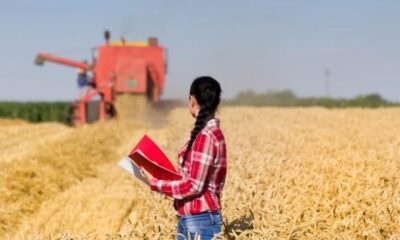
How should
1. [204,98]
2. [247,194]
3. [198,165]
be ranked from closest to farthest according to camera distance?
1. [198,165]
2. [204,98]
3. [247,194]

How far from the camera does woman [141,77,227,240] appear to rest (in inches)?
158

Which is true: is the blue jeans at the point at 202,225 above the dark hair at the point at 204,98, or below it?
below

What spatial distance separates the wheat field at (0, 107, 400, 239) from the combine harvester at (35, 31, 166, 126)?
812 cm

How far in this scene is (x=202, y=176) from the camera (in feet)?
13.2

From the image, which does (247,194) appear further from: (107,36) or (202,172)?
(107,36)

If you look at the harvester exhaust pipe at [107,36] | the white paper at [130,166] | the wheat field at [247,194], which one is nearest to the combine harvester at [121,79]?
the harvester exhaust pipe at [107,36]

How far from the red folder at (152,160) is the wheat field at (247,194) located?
0.44 metres

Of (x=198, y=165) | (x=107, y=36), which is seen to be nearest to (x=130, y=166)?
(x=198, y=165)

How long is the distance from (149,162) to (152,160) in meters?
0.03

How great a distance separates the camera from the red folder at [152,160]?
13.7 feet

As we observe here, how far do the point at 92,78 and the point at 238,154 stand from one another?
1683 centimetres

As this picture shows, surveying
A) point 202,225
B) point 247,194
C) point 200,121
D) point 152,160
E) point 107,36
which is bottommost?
point 247,194

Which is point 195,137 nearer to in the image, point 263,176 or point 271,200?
point 271,200

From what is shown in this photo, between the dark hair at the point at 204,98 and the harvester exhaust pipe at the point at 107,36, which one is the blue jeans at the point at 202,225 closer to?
the dark hair at the point at 204,98
